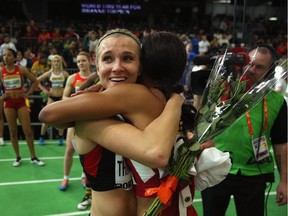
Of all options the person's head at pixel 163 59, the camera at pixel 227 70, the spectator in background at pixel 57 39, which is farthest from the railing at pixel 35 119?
the person's head at pixel 163 59

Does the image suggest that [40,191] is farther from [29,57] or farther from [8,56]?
[29,57]

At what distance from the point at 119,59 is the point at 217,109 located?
464mm

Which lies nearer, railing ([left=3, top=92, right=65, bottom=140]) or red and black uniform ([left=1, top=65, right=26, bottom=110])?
red and black uniform ([left=1, top=65, right=26, bottom=110])

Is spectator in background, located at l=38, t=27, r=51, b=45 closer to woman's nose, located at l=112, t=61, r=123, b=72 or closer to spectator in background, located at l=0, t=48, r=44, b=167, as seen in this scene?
spectator in background, located at l=0, t=48, r=44, b=167

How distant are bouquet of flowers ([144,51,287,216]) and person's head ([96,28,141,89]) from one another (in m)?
0.34

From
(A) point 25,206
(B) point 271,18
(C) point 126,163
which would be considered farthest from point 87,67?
(B) point 271,18

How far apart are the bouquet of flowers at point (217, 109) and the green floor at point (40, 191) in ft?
7.63

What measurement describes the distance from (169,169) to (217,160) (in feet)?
0.61

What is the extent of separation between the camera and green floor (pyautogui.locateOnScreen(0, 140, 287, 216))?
11.6 feet

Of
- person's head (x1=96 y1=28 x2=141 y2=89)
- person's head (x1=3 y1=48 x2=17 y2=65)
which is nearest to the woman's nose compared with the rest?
person's head (x1=96 y1=28 x2=141 y2=89)

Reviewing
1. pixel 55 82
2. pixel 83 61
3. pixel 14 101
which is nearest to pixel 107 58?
pixel 83 61

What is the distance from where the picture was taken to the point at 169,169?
49.8 inches

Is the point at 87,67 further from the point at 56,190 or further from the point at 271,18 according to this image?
the point at 271,18

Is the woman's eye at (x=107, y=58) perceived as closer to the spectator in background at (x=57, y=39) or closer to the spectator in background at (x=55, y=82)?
the spectator in background at (x=55, y=82)
